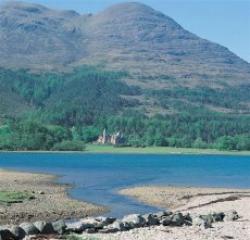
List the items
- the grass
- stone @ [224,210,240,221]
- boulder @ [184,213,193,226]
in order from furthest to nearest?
the grass
stone @ [224,210,240,221]
boulder @ [184,213,193,226]

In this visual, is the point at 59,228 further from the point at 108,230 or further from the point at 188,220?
the point at 188,220

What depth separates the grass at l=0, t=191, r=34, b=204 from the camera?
58.0 m

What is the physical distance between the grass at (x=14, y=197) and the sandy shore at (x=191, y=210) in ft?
41.2

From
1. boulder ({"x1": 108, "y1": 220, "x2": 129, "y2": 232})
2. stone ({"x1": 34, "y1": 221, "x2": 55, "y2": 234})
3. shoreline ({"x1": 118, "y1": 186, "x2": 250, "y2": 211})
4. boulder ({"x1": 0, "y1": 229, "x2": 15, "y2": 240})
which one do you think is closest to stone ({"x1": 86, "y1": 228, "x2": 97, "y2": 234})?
boulder ({"x1": 108, "y1": 220, "x2": 129, "y2": 232})

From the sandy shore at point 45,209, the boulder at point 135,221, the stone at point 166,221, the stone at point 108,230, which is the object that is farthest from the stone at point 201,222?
the sandy shore at point 45,209

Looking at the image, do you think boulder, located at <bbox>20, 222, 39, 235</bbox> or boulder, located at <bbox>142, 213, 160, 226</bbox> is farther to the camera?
boulder, located at <bbox>142, 213, 160, 226</bbox>

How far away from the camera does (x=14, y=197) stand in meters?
60.9

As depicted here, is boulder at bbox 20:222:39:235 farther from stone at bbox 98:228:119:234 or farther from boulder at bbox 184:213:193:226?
boulder at bbox 184:213:193:226

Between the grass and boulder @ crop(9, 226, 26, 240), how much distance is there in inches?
988

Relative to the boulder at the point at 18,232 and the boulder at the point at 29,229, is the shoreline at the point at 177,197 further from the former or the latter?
the boulder at the point at 18,232

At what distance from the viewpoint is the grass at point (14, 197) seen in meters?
58.0

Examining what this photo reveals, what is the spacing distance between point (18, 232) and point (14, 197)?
29.6 meters

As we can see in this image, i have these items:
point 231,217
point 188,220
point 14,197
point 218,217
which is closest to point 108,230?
point 188,220

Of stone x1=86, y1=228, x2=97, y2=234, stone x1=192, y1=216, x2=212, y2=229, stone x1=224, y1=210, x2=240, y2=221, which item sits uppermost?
stone x1=192, y1=216, x2=212, y2=229
